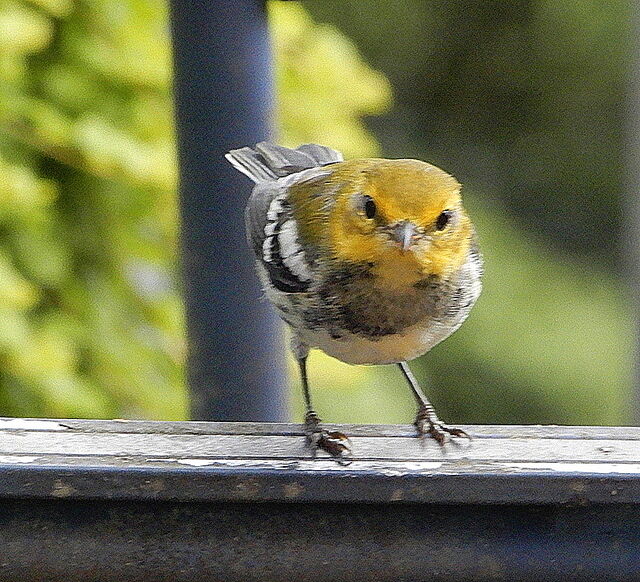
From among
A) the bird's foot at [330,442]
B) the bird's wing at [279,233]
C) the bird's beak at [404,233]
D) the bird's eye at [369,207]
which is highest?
the bird's wing at [279,233]

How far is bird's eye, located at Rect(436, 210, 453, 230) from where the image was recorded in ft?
5.55

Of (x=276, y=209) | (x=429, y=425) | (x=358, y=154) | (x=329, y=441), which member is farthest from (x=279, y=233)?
(x=358, y=154)

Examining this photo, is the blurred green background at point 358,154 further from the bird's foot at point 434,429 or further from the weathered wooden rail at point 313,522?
the weathered wooden rail at point 313,522

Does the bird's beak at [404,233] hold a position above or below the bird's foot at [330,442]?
above

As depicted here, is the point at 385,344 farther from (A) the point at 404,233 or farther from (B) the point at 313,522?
(B) the point at 313,522

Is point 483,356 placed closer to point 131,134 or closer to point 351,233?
point 131,134

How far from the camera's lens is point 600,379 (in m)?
5.29

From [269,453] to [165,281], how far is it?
77.3 inches

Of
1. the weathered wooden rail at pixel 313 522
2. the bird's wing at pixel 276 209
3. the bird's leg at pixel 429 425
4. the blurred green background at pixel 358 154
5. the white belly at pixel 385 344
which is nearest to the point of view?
the weathered wooden rail at pixel 313 522

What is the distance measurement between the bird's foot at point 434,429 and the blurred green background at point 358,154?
101 centimetres

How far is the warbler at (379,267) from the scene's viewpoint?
5.54ft

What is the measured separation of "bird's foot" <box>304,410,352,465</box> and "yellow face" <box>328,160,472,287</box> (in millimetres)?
288

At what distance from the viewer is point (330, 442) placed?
144 cm

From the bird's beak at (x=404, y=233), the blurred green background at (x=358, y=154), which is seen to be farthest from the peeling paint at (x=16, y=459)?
the blurred green background at (x=358, y=154)
